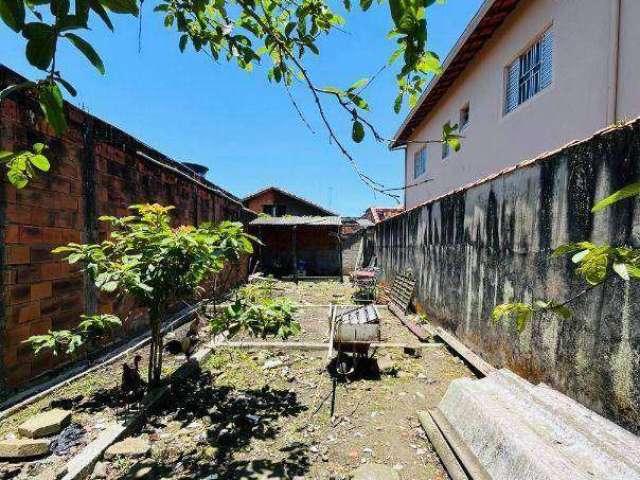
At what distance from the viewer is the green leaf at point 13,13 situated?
2.35ft

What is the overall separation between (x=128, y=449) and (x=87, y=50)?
3.07m

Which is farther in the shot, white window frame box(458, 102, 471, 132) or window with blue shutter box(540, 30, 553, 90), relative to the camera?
white window frame box(458, 102, 471, 132)

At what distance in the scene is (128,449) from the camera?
2.71m

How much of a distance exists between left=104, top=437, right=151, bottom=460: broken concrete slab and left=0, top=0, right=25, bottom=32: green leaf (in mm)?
3074

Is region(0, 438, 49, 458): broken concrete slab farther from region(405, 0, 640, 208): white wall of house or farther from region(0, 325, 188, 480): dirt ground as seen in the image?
region(405, 0, 640, 208): white wall of house

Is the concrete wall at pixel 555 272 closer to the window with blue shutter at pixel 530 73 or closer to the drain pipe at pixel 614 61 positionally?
the drain pipe at pixel 614 61

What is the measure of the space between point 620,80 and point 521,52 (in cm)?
253

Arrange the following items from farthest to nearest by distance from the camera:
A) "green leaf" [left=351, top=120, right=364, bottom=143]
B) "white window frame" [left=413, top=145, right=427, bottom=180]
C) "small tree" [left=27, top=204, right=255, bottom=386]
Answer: "white window frame" [left=413, top=145, right=427, bottom=180] < "small tree" [left=27, top=204, right=255, bottom=386] < "green leaf" [left=351, top=120, right=364, bottom=143]

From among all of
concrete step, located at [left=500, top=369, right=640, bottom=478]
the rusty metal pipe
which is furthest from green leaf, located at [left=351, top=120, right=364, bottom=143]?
the rusty metal pipe

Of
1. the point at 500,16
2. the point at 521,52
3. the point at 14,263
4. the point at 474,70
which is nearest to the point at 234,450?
the point at 14,263

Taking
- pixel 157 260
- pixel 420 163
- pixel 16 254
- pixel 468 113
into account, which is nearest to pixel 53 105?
pixel 157 260

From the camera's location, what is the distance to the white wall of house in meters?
4.17

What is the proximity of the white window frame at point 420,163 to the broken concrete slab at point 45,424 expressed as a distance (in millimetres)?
11242

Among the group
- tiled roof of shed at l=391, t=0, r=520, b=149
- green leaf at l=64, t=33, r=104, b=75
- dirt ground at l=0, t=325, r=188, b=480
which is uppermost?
tiled roof of shed at l=391, t=0, r=520, b=149
